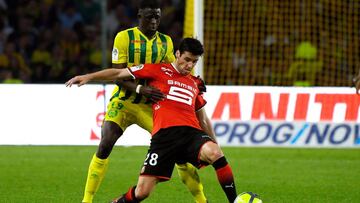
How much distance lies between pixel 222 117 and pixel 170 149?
24.9 ft

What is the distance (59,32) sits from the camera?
2091 centimetres

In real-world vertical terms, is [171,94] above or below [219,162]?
above

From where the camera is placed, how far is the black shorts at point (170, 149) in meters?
8.15

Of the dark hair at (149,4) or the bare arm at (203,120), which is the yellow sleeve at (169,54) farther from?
the bare arm at (203,120)

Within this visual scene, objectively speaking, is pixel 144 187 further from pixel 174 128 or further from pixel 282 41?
pixel 282 41

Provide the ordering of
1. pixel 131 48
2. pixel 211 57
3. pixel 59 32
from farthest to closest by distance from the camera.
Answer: pixel 59 32 → pixel 211 57 → pixel 131 48

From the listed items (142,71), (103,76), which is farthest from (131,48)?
(103,76)

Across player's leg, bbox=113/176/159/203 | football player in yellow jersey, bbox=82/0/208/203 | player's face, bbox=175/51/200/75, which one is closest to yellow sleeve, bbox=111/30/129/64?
football player in yellow jersey, bbox=82/0/208/203

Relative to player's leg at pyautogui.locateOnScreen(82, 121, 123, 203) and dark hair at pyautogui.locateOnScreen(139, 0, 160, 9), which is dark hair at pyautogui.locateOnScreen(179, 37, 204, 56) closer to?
dark hair at pyautogui.locateOnScreen(139, 0, 160, 9)

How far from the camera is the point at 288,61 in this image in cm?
2034

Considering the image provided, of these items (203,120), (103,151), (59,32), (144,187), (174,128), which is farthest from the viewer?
(59,32)

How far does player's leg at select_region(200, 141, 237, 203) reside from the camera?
8.13 meters

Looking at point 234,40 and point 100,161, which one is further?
point 234,40

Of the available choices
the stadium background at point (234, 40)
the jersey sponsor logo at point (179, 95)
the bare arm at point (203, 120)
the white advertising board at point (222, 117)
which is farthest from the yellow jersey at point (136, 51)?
the stadium background at point (234, 40)
